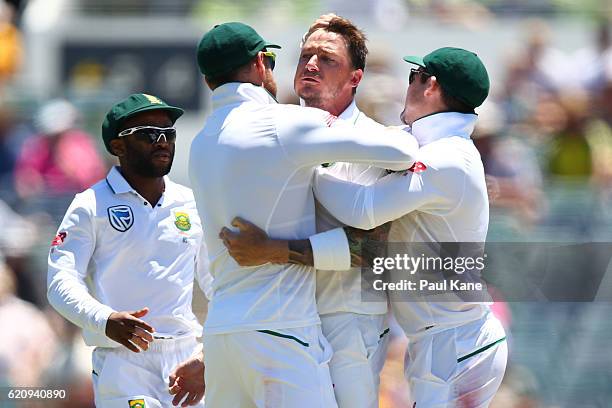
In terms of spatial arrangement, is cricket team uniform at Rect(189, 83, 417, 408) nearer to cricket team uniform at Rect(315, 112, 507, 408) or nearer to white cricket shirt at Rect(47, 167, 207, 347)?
cricket team uniform at Rect(315, 112, 507, 408)

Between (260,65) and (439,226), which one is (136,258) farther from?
(439,226)

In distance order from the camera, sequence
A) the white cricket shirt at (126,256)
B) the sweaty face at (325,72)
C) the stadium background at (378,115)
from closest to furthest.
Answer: the sweaty face at (325,72)
the white cricket shirt at (126,256)
the stadium background at (378,115)

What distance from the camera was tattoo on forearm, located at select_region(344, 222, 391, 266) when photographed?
16.2 feet

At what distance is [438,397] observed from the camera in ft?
16.3

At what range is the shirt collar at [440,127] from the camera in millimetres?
5004

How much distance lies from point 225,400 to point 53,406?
2.68 meters

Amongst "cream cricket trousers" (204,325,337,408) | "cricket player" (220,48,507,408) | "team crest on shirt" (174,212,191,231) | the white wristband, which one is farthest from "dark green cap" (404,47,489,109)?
"team crest on shirt" (174,212,191,231)

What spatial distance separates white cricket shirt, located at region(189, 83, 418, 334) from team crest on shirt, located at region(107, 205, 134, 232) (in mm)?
802

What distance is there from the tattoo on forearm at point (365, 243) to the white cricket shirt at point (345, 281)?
0.06 m

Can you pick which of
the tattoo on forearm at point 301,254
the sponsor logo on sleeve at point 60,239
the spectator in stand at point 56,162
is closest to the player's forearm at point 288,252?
the tattoo on forearm at point 301,254

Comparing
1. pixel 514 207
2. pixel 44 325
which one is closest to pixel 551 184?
pixel 514 207

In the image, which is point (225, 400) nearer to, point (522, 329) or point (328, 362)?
point (328, 362)

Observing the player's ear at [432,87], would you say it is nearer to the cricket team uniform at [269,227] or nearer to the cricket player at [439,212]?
the cricket player at [439,212]

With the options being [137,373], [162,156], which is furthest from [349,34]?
[137,373]
